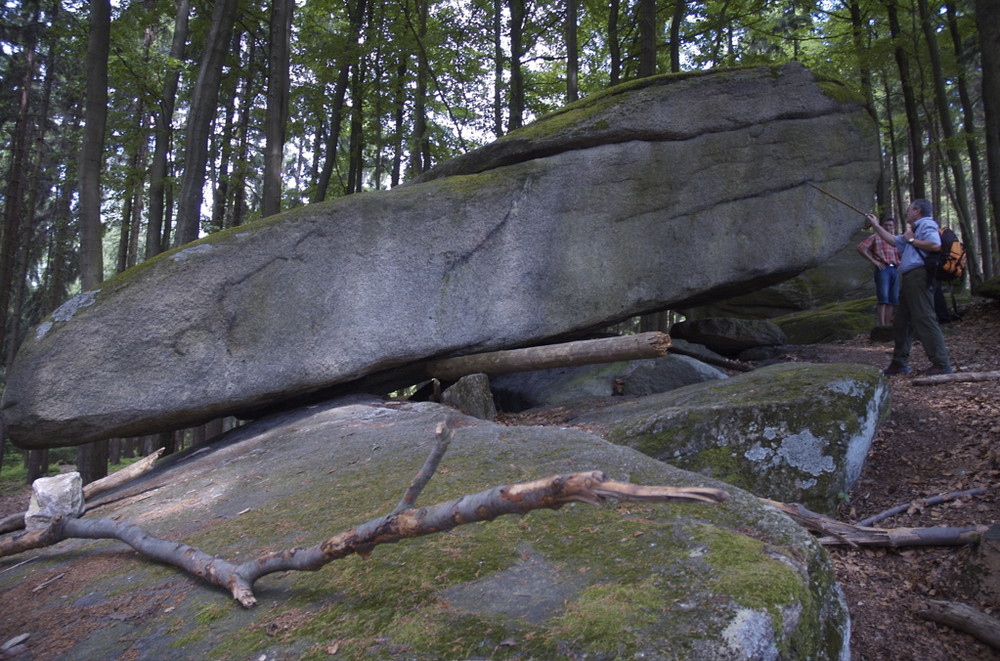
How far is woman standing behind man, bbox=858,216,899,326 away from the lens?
1081cm

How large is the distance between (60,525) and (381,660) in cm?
331

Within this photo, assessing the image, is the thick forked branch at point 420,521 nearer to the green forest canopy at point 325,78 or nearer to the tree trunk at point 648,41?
the green forest canopy at point 325,78

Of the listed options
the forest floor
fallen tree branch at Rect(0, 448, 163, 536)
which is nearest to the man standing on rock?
the forest floor

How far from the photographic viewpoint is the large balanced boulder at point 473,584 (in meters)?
2.11

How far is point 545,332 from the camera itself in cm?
806

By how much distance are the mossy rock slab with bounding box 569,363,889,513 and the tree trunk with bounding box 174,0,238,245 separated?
681 centimetres

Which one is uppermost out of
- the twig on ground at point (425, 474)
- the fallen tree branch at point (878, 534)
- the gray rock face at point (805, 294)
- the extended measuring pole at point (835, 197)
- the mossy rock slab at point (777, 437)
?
the extended measuring pole at point (835, 197)

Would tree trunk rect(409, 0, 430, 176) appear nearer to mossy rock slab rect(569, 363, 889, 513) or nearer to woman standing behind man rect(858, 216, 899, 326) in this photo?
woman standing behind man rect(858, 216, 899, 326)

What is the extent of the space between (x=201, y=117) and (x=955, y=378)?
995 centimetres

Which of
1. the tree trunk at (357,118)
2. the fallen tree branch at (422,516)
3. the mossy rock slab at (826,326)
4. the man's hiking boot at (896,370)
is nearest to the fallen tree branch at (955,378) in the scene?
the man's hiking boot at (896,370)

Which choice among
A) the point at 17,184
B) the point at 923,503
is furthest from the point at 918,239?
the point at 17,184

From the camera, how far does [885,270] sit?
1103 centimetres

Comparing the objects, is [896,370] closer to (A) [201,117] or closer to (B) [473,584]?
(B) [473,584]

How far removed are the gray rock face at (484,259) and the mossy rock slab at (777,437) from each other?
112 inches
